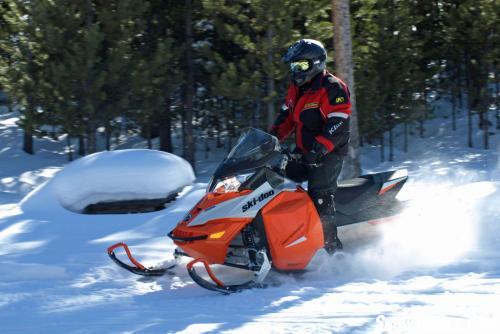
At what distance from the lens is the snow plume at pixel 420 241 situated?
5277mm

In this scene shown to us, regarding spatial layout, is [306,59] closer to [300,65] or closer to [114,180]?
[300,65]

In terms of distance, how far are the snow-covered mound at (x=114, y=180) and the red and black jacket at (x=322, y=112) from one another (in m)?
2.60

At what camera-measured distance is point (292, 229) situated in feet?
16.5

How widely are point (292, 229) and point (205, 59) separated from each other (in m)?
9.28

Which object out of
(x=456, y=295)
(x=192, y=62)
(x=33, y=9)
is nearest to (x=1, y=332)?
(x=456, y=295)

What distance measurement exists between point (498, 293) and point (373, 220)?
4.77 feet

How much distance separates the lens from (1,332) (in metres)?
3.82

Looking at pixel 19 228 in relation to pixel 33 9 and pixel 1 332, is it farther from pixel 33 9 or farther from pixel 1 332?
pixel 33 9

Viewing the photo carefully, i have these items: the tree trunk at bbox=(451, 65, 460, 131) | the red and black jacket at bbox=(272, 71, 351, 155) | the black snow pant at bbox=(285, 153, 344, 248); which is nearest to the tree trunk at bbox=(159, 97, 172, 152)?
the tree trunk at bbox=(451, 65, 460, 131)

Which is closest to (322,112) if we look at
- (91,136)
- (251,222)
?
(251,222)

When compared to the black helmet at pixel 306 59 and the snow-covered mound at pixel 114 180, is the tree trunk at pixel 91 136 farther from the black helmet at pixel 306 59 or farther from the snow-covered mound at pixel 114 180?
the black helmet at pixel 306 59

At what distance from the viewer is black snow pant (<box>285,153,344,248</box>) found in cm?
520

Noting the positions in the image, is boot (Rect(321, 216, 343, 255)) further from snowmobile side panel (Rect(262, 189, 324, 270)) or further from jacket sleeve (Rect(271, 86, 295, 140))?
jacket sleeve (Rect(271, 86, 295, 140))

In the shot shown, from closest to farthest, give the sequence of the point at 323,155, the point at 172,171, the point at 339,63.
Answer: the point at 323,155 < the point at 172,171 < the point at 339,63
